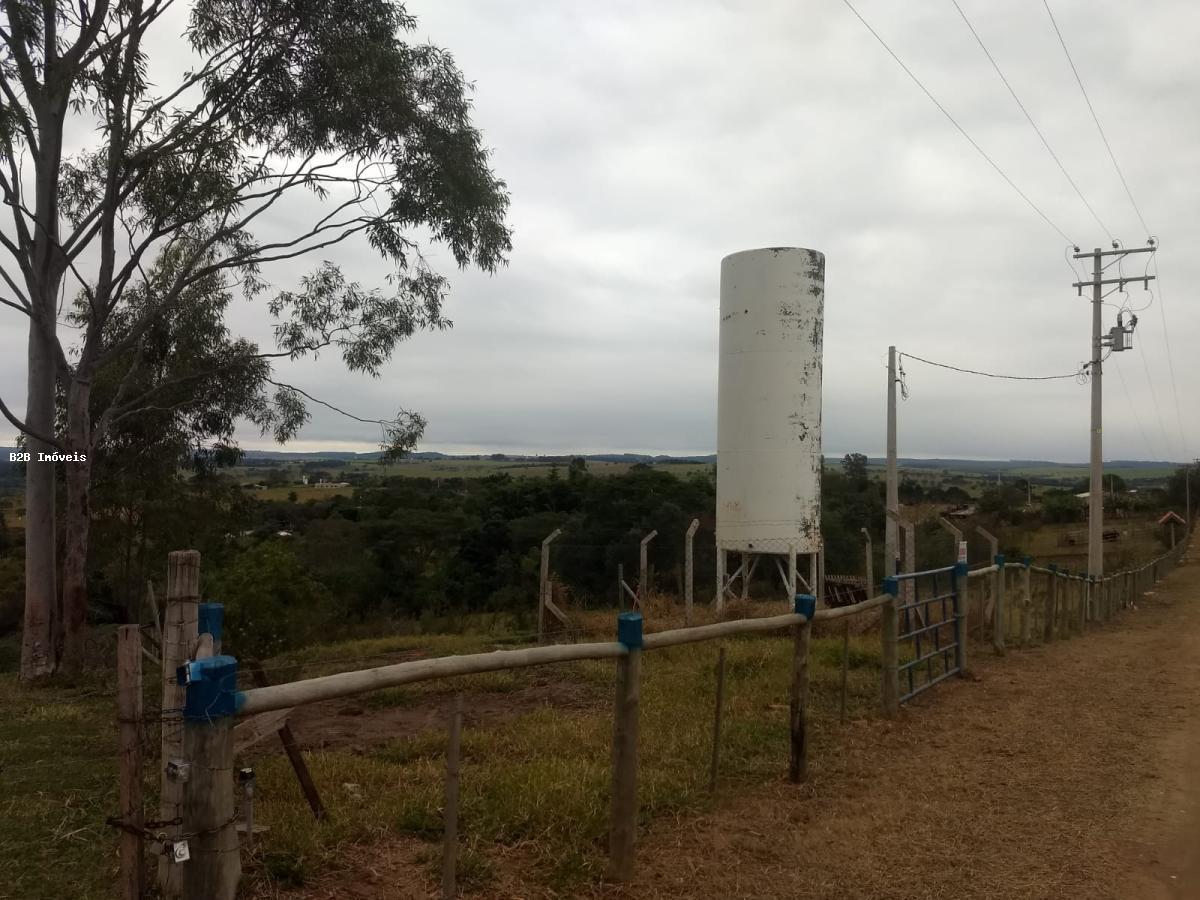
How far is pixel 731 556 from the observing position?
51.9ft

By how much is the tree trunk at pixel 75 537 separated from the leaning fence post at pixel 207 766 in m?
8.83

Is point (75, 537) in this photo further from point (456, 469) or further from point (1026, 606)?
point (456, 469)

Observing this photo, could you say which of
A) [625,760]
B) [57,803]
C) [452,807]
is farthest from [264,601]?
[452,807]

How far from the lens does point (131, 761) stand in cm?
292

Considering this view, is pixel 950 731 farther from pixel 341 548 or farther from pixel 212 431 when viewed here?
pixel 341 548

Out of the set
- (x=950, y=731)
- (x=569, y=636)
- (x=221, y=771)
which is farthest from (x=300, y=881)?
(x=569, y=636)

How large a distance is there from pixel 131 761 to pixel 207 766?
376 mm

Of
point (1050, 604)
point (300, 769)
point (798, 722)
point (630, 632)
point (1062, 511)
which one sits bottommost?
point (1062, 511)

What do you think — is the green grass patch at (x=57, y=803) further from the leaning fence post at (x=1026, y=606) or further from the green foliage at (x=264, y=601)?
the leaning fence post at (x=1026, y=606)

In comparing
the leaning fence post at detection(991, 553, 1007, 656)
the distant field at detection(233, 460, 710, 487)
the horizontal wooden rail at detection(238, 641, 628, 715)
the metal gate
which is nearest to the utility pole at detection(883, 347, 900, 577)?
the leaning fence post at detection(991, 553, 1007, 656)

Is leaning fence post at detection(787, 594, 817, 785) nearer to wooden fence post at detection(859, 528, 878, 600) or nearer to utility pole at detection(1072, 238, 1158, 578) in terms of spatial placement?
wooden fence post at detection(859, 528, 878, 600)

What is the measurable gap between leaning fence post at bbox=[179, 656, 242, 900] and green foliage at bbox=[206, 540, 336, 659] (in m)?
6.96

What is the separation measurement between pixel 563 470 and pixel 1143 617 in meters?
26.6

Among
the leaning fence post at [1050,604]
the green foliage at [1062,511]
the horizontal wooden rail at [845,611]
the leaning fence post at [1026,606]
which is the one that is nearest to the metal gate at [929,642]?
the horizontal wooden rail at [845,611]
